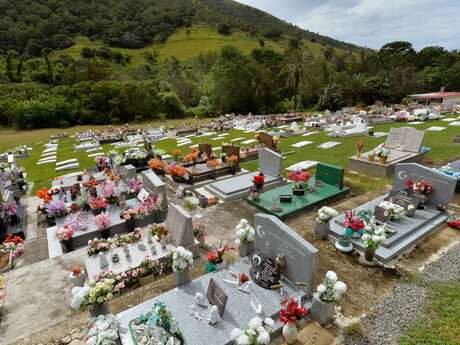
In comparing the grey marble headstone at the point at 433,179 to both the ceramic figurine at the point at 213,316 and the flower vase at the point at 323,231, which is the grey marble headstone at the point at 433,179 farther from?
the ceramic figurine at the point at 213,316

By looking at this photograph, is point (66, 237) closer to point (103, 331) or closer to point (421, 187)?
point (103, 331)

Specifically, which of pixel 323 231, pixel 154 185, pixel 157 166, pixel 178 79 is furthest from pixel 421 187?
pixel 178 79

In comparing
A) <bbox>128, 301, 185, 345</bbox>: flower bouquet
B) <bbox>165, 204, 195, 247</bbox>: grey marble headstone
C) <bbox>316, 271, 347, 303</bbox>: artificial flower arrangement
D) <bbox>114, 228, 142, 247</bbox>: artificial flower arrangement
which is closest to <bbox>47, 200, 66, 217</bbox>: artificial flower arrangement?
<bbox>114, 228, 142, 247</bbox>: artificial flower arrangement

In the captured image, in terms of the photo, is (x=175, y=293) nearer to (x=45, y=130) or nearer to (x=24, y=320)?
(x=24, y=320)

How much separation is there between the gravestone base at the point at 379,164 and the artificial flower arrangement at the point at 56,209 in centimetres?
1433

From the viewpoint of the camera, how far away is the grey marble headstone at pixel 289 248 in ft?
18.5

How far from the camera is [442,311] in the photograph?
218 inches

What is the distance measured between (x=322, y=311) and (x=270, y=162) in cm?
890

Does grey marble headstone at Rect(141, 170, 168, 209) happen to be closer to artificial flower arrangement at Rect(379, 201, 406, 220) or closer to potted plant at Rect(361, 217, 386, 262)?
potted plant at Rect(361, 217, 386, 262)

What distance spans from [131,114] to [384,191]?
46587 millimetres

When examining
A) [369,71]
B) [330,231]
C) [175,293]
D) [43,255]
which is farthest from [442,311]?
[369,71]

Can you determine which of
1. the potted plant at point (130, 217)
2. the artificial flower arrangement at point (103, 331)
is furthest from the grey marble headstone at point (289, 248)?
the potted plant at point (130, 217)

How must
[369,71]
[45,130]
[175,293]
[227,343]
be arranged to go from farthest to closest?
1. [369,71]
2. [45,130]
3. [175,293]
4. [227,343]

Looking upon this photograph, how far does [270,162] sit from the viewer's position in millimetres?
13539
